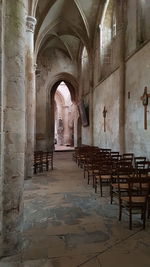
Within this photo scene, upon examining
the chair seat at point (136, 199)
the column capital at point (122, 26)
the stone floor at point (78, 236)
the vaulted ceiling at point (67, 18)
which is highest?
the vaulted ceiling at point (67, 18)

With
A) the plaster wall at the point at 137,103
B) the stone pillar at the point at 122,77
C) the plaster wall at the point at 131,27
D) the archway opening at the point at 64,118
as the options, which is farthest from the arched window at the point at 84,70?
the plaster wall at the point at 137,103

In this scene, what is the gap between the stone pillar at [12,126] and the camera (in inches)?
133

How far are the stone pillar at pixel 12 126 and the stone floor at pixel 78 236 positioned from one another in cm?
45

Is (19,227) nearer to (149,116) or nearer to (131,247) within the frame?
(131,247)

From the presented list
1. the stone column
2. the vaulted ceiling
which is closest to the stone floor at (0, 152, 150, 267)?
the stone column

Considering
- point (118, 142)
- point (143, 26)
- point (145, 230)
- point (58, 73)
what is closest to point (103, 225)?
point (145, 230)

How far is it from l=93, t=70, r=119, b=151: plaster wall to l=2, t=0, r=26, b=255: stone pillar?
31.1 ft

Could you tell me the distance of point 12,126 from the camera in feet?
11.3

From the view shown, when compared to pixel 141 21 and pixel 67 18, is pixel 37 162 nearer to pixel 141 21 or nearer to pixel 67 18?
pixel 141 21

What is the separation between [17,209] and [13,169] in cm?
62

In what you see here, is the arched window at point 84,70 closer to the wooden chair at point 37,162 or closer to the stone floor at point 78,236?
the wooden chair at point 37,162

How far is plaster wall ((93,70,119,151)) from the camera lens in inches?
501

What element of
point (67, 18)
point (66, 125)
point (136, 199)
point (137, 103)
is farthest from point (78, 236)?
point (66, 125)

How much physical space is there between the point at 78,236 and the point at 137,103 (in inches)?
291
